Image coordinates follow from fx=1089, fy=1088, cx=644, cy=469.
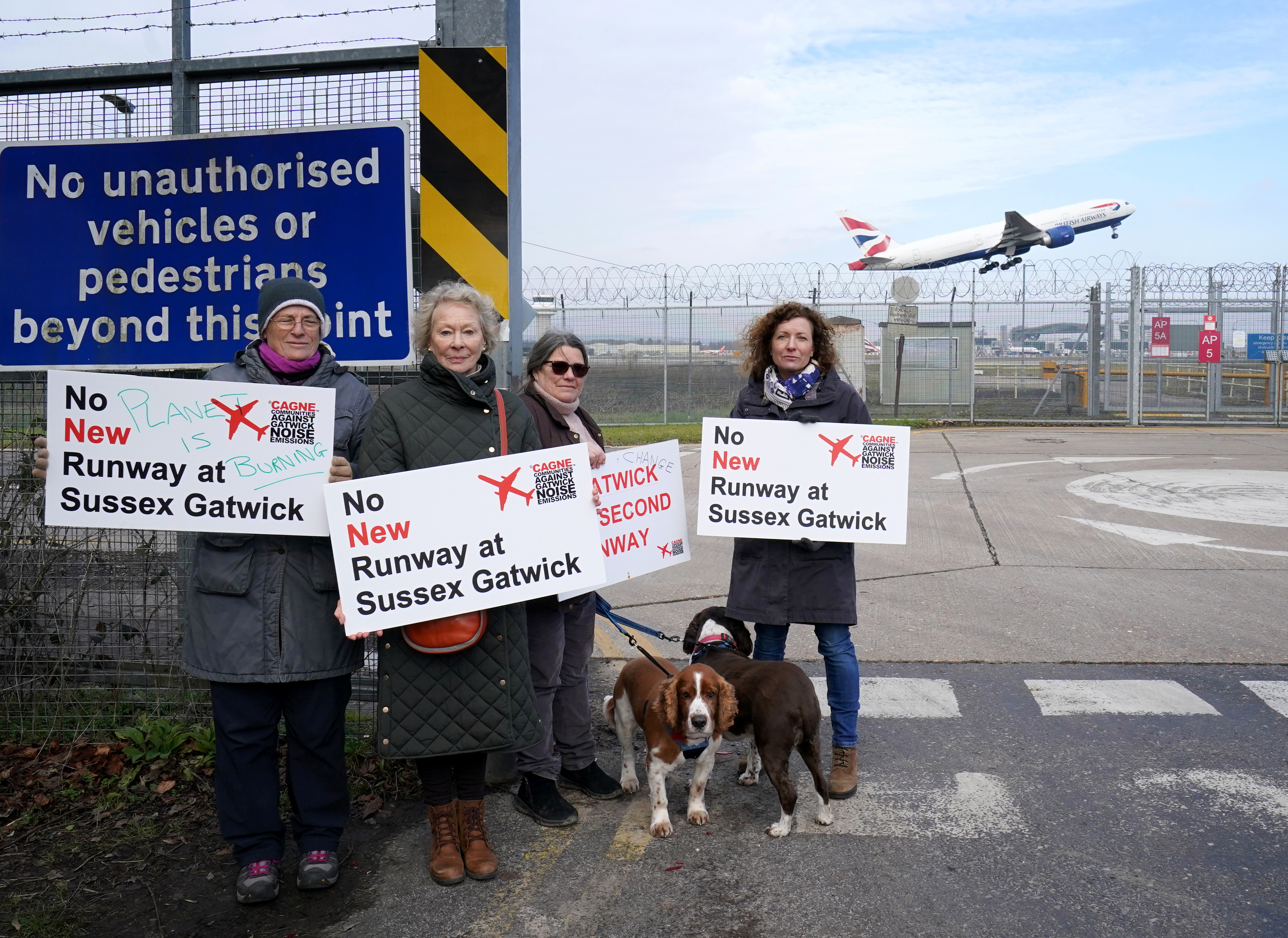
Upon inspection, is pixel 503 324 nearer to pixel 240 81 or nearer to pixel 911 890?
pixel 240 81

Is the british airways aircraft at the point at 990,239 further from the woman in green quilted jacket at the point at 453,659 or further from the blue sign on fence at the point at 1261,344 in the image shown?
the woman in green quilted jacket at the point at 453,659

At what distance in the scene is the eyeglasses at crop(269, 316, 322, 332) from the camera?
364 cm

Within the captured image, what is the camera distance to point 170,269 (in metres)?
4.63

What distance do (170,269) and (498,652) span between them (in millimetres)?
2330

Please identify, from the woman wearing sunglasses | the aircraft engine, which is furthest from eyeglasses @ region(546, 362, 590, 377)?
the aircraft engine

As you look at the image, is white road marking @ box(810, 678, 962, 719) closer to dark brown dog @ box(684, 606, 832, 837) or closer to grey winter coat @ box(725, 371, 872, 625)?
grey winter coat @ box(725, 371, 872, 625)

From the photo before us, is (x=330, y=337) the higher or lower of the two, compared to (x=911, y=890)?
higher

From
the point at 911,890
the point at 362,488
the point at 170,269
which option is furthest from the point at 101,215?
the point at 911,890

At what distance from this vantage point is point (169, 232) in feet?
15.2

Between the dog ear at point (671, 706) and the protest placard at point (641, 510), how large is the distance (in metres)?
0.70

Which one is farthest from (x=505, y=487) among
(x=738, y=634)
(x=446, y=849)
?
(x=738, y=634)

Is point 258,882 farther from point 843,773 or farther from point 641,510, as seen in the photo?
point 843,773

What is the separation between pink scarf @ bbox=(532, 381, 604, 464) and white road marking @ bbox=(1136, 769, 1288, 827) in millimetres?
2574

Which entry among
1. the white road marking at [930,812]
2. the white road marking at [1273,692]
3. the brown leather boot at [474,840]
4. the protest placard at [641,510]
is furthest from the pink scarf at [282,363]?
the white road marking at [1273,692]
